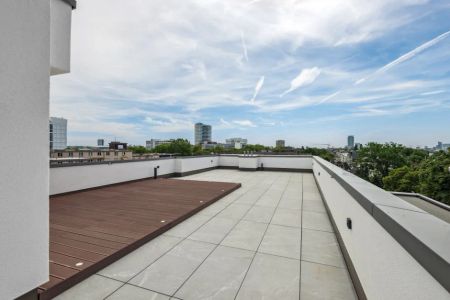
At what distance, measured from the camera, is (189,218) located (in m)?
3.72

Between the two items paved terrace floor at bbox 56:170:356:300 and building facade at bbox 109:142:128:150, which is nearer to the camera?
paved terrace floor at bbox 56:170:356:300

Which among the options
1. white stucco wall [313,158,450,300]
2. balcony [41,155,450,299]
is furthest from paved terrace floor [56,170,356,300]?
white stucco wall [313,158,450,300]

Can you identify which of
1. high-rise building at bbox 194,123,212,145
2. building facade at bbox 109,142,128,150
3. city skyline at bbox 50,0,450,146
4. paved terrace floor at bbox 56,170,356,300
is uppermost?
high-rise building at bbox 194,123,212,145

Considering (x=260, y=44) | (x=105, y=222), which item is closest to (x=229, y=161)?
(x=260, y=44)

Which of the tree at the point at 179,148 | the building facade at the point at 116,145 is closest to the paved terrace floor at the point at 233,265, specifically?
the tree at the point at 179,148

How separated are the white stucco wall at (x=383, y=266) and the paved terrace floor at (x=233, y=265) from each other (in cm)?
41

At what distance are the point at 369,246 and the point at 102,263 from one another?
2.47m

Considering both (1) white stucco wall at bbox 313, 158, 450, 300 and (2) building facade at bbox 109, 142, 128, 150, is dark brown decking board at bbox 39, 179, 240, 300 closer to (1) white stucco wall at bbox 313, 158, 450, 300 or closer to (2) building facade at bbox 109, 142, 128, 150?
(1) white stucco wall at bbox 313, 158, 450, 300

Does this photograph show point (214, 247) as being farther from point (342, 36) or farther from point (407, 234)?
point (342, 36)

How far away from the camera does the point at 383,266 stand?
126 cm

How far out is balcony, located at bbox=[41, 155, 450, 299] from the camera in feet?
3.20

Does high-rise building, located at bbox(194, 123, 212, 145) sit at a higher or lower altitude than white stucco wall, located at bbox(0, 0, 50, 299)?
higher

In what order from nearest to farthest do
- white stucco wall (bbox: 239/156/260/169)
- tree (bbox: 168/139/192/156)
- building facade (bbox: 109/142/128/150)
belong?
white stucco wall (bbox: 239/156/260/169), tree (bbox: 168/139/192/156), building facade (bbox: 109/142/128/150)

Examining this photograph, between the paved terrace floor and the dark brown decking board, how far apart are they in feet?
0.39
